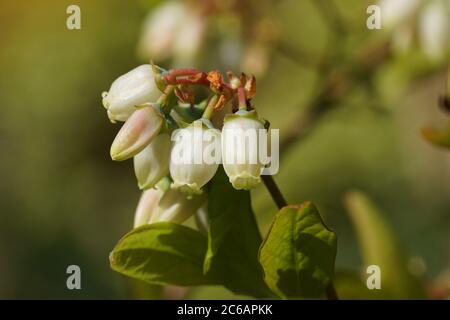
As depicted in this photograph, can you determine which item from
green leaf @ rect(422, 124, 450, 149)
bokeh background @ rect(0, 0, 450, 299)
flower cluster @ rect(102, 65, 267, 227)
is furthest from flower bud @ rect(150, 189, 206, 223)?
bokeh background @ rect(0, 0, 450, 299)

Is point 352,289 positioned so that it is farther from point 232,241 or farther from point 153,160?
point 153,160

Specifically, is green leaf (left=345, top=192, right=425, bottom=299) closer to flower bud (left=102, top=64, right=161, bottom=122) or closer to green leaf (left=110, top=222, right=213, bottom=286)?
green leaf (left=110, top=222, right=213, bottom=286)

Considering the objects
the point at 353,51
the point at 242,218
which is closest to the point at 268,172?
the point at 242,218

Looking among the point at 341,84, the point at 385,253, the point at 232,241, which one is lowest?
the point at 385,253

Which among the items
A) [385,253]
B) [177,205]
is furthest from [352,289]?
[177,205]

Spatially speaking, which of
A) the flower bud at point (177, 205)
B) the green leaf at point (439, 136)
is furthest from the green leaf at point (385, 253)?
the flower bud at point (177, 205)

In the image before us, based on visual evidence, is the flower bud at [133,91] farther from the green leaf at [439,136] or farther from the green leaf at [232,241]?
the green leaf at [439,136]
